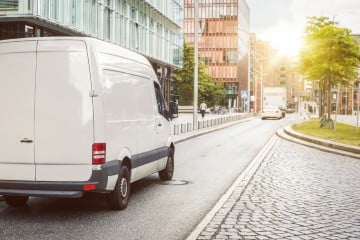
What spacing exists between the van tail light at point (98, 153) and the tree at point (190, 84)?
279 ft

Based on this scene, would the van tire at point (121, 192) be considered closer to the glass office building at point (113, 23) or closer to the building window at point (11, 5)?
the glass office building at point (113, 23)

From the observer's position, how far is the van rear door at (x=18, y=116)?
8.20 m

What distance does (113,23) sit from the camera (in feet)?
113

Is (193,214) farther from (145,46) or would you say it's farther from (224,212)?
(145,46)

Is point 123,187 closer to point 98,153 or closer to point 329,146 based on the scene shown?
point 98,153

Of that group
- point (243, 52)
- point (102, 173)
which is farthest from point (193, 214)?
point (243, 52)

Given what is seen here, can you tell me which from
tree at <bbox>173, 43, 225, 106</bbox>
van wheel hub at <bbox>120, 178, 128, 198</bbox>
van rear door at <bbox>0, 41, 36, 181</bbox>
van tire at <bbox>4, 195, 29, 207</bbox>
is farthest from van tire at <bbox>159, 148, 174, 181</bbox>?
tree at <bbox>173, 43, 225, 106</bbox>

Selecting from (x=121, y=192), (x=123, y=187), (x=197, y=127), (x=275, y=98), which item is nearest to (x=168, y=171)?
(x=123, y=187)

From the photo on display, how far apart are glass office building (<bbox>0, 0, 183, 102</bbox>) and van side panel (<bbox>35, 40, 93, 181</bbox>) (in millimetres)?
16101

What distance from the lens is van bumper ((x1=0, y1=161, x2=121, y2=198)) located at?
8047 millimetres

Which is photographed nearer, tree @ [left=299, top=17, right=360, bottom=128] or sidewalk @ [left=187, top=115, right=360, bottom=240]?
sidewalk @ [left=187, top=115, right=360, bottom=240]

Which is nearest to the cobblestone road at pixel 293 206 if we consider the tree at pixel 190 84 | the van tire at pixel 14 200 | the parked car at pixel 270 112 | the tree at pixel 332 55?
the van tire at pixel 14 200

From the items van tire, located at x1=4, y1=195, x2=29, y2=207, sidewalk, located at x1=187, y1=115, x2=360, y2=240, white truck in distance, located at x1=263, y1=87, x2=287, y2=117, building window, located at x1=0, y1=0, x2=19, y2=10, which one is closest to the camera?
sidewalk, located at x1=187, y1=115, x2=360, y2=240

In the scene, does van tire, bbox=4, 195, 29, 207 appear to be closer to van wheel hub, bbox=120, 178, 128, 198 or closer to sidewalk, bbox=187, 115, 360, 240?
van wheel hub, bbox=120, 178, 128, 198
